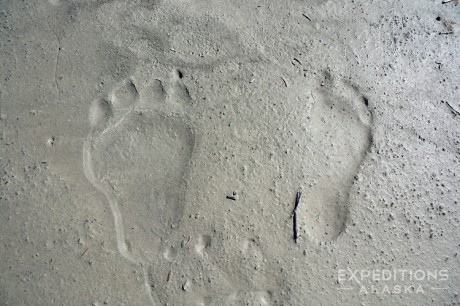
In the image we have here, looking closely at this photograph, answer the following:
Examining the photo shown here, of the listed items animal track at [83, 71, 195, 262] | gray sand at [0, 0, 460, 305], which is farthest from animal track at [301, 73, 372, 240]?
animal track at [83, 71, 195, 262]

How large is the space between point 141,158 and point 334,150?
82 cm

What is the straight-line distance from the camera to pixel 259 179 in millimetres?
1669

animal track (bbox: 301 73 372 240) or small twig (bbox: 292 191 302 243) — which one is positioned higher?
animal track (bbox: 301 73 372 240)

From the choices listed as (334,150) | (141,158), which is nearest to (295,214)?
(334,150)

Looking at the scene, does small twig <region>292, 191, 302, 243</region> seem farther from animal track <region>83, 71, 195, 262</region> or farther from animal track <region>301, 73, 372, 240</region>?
animal track <region>83, 71, 195, 262</region>

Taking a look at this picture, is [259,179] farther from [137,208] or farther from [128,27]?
[128,27]

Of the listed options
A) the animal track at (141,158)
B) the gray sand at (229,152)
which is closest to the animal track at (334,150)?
the gray sand at (229,152)

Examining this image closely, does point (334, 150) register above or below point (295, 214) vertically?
above

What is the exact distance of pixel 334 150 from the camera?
5.57 feet

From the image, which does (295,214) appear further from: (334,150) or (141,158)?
(141,158)

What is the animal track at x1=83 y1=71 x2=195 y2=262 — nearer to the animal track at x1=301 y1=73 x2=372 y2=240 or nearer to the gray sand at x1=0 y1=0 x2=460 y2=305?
the gray sand at x1=0 y1=0 x2=460 y2=305

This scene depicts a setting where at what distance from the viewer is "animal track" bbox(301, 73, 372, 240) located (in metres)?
1.64

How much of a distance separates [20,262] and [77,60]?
0.90 m

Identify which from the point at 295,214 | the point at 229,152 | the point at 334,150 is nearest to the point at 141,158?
the point at 229,152
